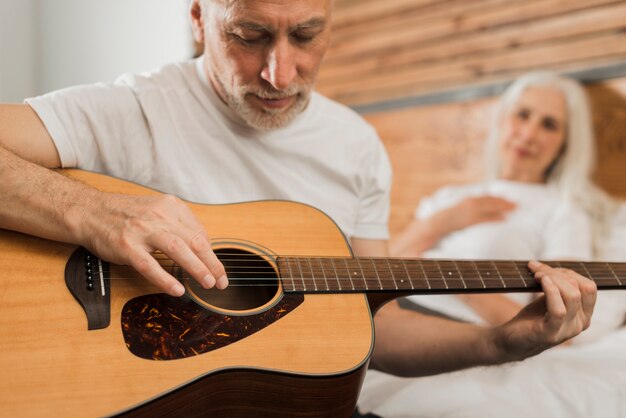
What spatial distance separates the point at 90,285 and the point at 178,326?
0.15 metres

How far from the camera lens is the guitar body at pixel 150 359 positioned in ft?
2.63

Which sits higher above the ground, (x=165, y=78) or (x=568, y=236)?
(x=165, y=78)

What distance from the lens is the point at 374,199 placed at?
1502 mm

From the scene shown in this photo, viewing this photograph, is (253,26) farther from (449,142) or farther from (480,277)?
(449,142)

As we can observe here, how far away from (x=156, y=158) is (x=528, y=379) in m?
0.93

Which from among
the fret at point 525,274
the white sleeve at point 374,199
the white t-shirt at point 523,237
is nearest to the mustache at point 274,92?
the white sleeve at point 374,199

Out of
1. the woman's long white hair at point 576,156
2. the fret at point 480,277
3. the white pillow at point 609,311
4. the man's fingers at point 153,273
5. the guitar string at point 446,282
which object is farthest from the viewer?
the woman's long white hair at point 576,156

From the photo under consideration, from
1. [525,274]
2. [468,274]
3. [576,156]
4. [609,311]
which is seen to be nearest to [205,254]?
[468,274]

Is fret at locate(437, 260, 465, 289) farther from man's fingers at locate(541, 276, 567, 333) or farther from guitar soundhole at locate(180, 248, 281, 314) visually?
guitar soundhole at locate(180, 248, 281, 314)

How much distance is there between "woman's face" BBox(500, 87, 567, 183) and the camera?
88.0 inches

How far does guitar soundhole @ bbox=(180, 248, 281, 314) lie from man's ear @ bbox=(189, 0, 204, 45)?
573mm

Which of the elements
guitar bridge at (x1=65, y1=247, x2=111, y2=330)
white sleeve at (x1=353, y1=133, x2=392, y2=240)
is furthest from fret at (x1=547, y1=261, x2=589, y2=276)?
guitar bridge at (x1=65, y1=247, x2=111, y2=330)

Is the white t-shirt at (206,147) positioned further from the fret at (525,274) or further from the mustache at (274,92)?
the fret at (525,274)

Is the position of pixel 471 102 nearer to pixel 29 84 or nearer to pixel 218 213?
pixel 218 213
